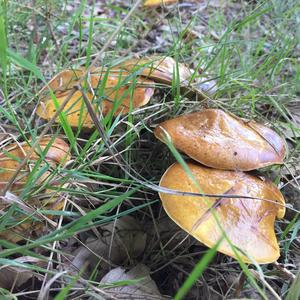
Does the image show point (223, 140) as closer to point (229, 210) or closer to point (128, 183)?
point (229, 210)

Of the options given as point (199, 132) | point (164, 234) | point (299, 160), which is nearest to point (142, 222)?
point (164, 234)

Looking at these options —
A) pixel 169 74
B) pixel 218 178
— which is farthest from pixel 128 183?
pixel 169 74

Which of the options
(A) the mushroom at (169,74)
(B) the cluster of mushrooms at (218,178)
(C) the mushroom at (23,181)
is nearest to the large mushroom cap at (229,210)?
(B) the cluster of mushrooms at (218,178)

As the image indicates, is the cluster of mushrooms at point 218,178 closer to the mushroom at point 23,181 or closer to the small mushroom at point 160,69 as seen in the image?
the mushroom at point 23,181

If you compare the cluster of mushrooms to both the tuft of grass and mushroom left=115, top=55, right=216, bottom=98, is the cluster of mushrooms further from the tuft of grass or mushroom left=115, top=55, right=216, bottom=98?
mushroom left=115, top=55, right=216, bottom=98

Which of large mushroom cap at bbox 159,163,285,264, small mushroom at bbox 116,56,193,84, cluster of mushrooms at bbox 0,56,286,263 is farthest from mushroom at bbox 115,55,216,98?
large mushroom cap at bbox 159,163,285,264

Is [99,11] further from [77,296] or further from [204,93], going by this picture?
[77,296]
